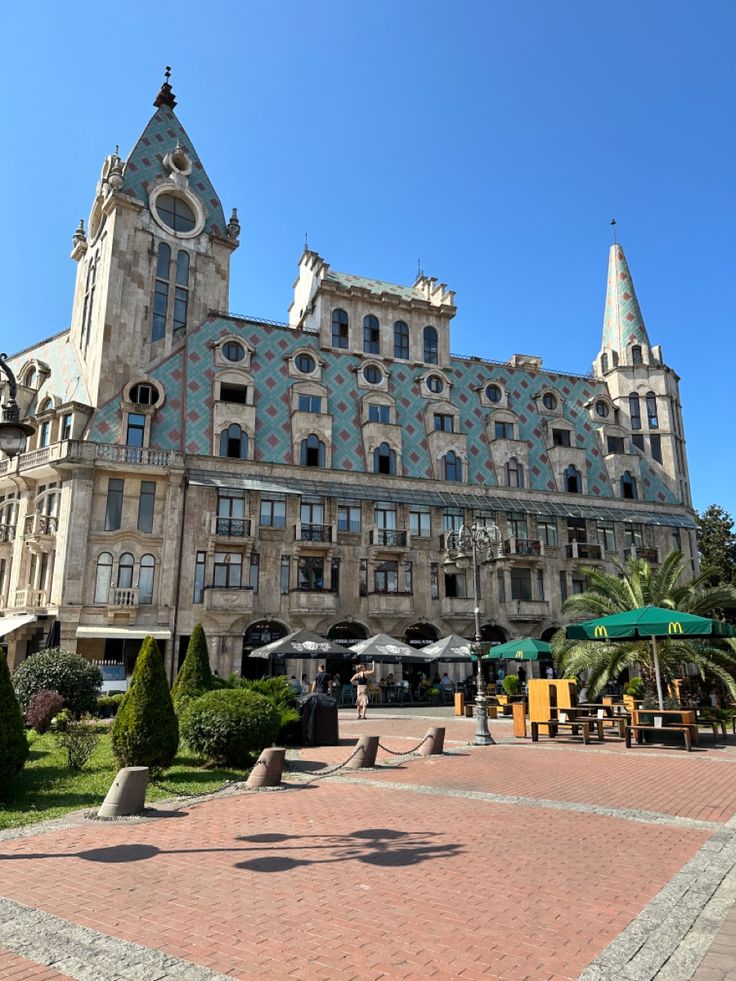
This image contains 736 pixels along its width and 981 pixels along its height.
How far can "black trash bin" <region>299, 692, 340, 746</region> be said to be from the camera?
16.9 m

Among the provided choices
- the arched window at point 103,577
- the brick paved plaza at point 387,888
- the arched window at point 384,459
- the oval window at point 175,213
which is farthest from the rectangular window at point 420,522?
the brick paved plaza at point 387,888

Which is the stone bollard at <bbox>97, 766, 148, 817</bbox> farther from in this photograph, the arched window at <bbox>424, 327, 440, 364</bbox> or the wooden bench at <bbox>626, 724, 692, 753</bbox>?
the arched window at <bbox>424, 327, 440, 364</bbox>

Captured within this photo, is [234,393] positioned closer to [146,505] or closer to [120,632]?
[146,505]

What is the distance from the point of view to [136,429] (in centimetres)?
3428

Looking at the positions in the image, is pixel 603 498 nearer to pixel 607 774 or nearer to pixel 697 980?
pixel 607 774

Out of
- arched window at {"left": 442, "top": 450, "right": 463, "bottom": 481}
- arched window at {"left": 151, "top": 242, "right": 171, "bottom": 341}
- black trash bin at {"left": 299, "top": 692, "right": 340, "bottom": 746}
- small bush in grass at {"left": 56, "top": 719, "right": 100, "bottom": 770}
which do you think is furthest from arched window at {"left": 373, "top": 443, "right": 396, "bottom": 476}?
small bush in grass at {"left": 56, "top": 719, "right": 100, "bottom": 770}

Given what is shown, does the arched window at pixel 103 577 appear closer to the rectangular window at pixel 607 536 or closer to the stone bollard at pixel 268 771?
the stone bollard at pixel 268 771

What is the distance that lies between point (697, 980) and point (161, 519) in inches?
1232

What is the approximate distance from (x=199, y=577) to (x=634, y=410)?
103 feet

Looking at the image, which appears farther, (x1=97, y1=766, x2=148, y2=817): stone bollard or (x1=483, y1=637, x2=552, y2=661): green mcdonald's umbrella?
(x1=483, y1=637, x2=552, y2=661): green mcdonald's umbrella

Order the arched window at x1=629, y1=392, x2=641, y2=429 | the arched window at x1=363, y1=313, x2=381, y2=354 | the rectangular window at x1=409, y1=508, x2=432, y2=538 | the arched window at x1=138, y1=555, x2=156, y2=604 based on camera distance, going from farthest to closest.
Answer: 1. the arched window at x1=629, y1=392, x2=641, y2=429
2. the arched window at x1=363, y1=313, x2=381, y2=354
3. the rectangular window at x1=409, y1=508, x2=432, y2=538
4. the arched window at x1=138, y1=555, x2=156, y2=604

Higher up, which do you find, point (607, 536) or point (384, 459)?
point (384, 459)

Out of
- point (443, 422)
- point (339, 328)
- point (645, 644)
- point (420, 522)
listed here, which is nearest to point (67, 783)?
point (645, 644)

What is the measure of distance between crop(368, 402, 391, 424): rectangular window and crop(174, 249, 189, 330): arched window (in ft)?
38.0
